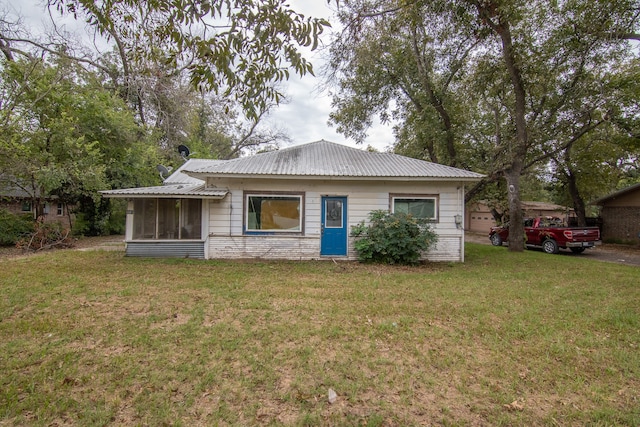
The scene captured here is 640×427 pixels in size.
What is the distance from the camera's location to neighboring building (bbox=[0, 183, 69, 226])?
553 inches

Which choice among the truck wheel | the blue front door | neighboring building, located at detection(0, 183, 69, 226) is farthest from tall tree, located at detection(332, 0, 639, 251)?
neighboring building, located at detection(0, 183, 69, 226)

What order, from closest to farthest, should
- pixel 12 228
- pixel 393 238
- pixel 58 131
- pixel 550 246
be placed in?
pixel 393 238 < pixel 12 228 < pixel 58 131 < pixel 550 246

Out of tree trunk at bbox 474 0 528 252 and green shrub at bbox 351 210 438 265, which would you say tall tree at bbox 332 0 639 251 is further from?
green shrub at bbox 351 210 438 265

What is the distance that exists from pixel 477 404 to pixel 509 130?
14.8 metres

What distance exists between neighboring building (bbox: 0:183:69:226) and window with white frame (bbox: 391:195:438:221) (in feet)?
49.0

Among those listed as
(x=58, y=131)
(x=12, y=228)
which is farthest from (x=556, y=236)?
(x=12, y=228)

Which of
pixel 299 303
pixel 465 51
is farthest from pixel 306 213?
pixel 465 51

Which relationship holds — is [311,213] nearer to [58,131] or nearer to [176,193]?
[176,193]

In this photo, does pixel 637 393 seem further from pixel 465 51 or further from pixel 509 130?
pixel 509 130

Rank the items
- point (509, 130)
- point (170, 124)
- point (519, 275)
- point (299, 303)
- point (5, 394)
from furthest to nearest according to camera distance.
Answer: point (170, 124)
point (509, 130)
point (519, 275)
point (299, 303)
point (5, 394)

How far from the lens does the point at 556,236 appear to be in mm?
12211

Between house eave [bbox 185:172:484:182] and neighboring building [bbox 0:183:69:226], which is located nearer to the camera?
house eave [bbox 185:172:484:182]

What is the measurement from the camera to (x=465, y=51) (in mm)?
12023

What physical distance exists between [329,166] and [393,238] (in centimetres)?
306
